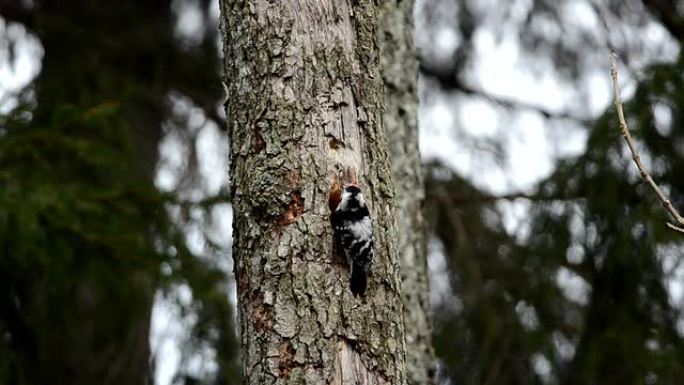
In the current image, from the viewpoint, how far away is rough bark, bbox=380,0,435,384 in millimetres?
4152

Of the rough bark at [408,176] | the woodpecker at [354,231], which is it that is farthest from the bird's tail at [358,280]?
the rough bark at [408,176]

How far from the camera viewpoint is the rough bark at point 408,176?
13.6ft

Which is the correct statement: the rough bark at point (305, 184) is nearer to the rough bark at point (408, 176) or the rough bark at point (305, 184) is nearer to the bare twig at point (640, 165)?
the bare twig at point (640, 165)

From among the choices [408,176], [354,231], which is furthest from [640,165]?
[408,176]

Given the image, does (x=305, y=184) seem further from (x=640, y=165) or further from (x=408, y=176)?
(x=408, y=176)

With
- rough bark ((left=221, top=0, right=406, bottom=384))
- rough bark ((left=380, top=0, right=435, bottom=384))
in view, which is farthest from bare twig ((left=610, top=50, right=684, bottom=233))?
rough bark ((left=380, top=0, right=435, bottom=384))

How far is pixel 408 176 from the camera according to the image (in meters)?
4.29

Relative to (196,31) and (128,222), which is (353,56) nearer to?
(128,222)

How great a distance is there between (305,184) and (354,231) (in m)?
0.15

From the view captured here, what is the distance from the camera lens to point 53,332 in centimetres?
577

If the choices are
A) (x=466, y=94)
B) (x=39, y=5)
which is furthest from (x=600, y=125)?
(x=39, y=5)

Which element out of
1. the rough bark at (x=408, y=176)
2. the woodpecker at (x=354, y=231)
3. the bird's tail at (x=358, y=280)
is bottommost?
the bird's tail at (x=358, y=280)

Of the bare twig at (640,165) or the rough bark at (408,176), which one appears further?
the rough bark at (408,176)

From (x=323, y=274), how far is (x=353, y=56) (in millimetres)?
478
